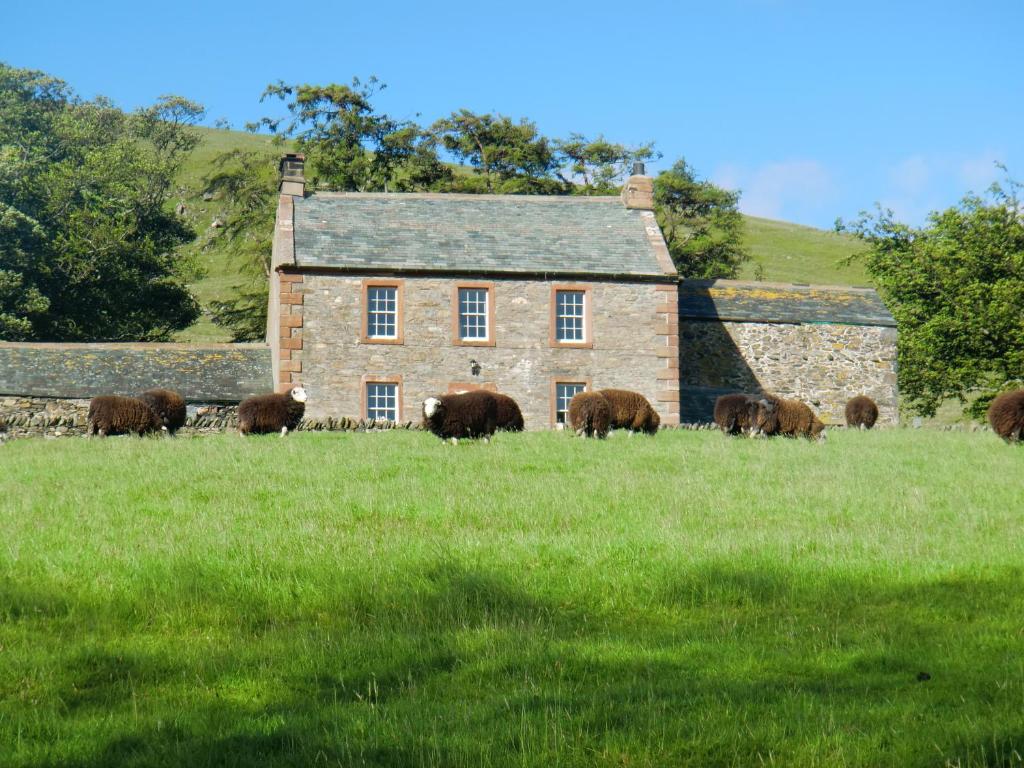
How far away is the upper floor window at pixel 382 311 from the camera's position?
1499 inches

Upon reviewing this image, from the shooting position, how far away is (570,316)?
129 ft

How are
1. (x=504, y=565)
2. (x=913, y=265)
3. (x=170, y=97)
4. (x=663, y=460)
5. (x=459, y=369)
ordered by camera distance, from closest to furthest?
(x=504, y=565), (x=663, y=460), (x=459, y=369), (x=913, y=265), (x=170, y=97)

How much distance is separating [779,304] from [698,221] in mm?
23649

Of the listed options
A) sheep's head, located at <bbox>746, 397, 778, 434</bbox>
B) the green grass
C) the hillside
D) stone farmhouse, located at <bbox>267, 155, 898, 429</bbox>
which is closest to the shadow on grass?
sheep's head, located at <bbox>746, 397, 778, 434</bbox>

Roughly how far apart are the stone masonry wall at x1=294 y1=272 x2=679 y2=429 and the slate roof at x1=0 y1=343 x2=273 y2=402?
242 cm

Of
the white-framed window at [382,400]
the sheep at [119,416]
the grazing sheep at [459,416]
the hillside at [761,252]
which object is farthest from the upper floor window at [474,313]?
the hillside at [761,252]

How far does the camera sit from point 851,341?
43625 mm

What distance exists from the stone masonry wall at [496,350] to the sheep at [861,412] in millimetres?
6753

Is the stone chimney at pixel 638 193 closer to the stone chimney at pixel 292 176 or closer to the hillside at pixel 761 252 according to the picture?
the stone chimney at pixel 292 176

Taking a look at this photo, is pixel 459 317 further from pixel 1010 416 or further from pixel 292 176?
pixel 1010 416

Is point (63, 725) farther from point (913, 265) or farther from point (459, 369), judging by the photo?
point (913, 265)

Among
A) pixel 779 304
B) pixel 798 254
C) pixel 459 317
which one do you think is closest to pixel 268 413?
pixel 459 317

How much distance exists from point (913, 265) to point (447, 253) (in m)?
20.4

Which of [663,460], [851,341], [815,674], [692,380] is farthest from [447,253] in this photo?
[815,674]
